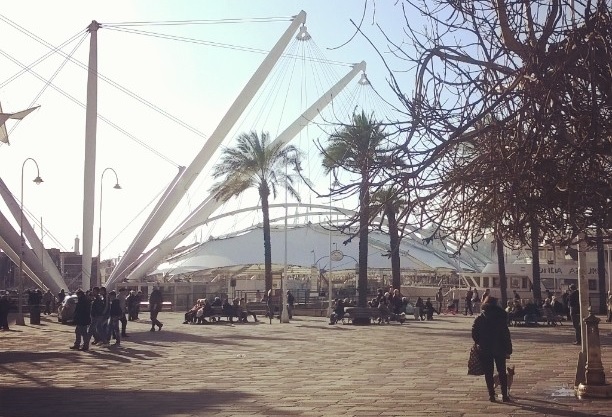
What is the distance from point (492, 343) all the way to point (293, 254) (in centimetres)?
6332

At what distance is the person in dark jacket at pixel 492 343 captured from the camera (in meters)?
11.6

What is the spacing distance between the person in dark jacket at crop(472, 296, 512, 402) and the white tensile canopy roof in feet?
187

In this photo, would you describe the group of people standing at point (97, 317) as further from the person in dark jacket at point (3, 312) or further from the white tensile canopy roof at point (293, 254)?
the white tensile canopy roof at point (293, 254)

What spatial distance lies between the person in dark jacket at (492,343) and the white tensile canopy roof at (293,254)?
187 feet

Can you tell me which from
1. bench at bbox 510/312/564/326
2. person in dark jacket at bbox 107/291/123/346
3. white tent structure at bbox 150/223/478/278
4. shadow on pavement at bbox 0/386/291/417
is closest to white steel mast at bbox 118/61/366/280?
white tent structure at bbox 150/223/478/278

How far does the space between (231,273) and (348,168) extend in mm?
67469

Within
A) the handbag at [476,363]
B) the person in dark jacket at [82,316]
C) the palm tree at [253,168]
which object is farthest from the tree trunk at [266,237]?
the handbag at [476,363]

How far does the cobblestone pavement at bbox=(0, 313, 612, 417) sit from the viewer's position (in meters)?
11.3

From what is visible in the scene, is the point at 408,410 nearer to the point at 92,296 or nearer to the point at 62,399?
the point at 62,399

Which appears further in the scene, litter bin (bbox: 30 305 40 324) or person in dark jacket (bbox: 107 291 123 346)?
litter bin (bbox: 30 305 40 324)

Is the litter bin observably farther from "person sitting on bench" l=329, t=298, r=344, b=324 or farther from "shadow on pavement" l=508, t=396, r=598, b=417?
"shadow on pavement" l=508, t=396, r=598, b=417

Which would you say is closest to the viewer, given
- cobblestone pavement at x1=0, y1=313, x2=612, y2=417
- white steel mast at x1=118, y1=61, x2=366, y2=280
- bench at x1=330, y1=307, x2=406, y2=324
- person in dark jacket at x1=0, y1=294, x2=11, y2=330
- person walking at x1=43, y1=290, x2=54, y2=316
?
cobblestone pavement at x1=0, y1=313, x2=612, y2=417

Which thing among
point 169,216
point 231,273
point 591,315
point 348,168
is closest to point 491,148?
point 348,168

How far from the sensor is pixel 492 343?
458 inches
